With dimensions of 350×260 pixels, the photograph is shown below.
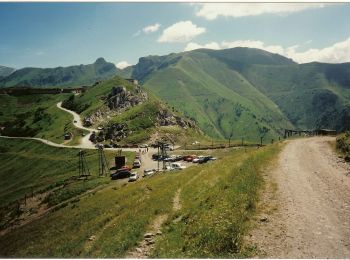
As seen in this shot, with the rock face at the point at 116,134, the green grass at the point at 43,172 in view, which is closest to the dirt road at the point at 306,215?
the green grass at the point at 43,172

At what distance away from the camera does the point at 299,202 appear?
101ft

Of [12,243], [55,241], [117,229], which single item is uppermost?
[117,229]

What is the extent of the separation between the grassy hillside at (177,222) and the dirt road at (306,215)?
5.35 feet

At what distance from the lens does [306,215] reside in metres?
27.9

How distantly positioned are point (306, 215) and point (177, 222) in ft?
37.3

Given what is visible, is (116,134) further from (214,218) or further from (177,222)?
(214,218)

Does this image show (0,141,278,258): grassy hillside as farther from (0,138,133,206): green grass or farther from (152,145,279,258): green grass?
(0,138,133,206): green grass

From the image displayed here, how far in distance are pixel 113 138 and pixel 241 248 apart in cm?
17299

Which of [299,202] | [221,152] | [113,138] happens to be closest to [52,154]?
[113,138]

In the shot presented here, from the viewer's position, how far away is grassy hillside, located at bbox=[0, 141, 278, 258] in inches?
1022

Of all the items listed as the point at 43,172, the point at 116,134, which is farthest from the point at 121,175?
the point at 116,134

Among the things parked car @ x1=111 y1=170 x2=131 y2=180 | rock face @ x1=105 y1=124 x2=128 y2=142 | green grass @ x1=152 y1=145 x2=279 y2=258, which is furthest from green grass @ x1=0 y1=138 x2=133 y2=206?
green grass @ x1=152 y1=145 x2=279 y2=258

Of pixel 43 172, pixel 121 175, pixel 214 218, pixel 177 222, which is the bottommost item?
pixel 43 172

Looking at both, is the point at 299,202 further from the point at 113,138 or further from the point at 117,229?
the point at 113,138
